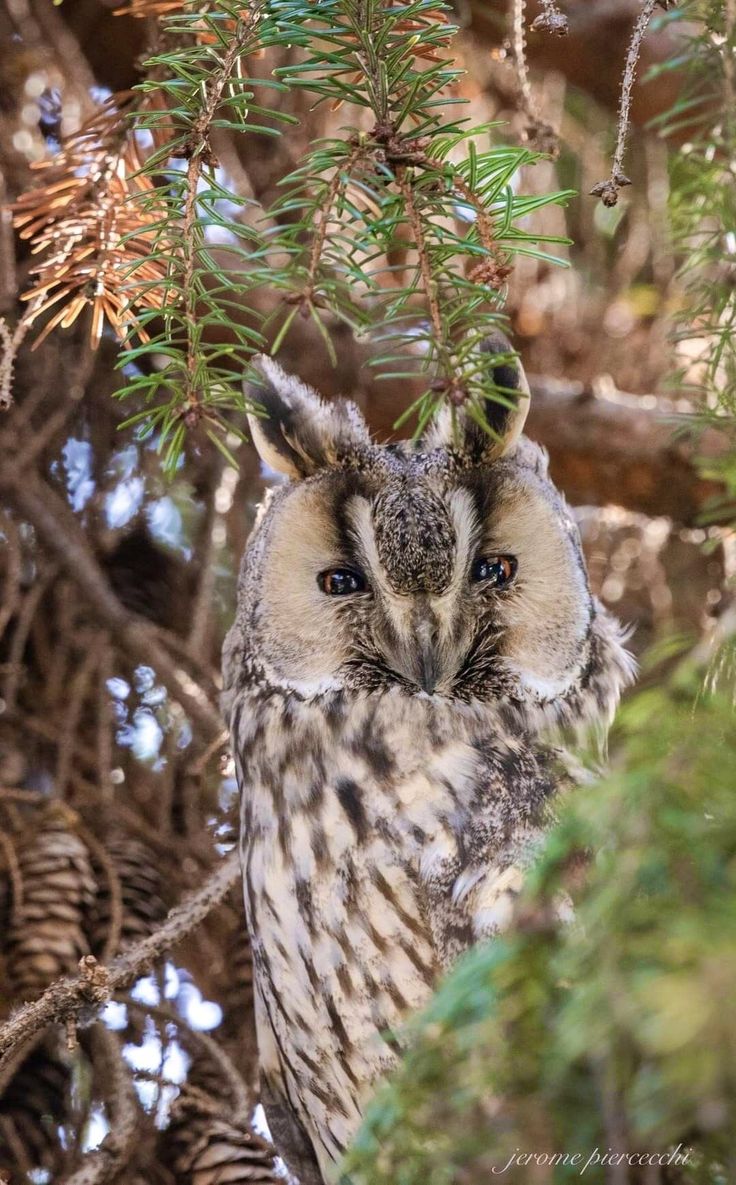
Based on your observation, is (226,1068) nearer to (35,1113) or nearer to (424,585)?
(35,1113)

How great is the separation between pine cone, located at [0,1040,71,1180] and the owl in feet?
1.09

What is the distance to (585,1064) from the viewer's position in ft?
2.50

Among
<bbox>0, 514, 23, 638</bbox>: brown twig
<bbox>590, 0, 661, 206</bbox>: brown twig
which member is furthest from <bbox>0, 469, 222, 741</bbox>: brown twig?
<bbox>590, 0, 661, 206</bbox>: brown twig

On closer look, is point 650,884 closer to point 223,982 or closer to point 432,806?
point 432,806

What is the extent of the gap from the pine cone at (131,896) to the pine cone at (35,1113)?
19 cm

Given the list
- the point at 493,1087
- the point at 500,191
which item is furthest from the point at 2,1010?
the point at 500,191

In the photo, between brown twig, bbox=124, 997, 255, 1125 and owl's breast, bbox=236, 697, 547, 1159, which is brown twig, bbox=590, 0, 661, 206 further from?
brown twig, bbox=124, 997, 255, 1125

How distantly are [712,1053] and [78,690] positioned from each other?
1.69 metres

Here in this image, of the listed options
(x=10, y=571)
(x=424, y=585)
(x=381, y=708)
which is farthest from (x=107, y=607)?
(x=424, y=585)

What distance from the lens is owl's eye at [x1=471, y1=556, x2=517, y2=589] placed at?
1.71 meters

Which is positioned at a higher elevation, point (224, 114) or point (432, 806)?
point (224, 114)

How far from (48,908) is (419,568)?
81 centimetres

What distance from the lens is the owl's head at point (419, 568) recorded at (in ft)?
5.43

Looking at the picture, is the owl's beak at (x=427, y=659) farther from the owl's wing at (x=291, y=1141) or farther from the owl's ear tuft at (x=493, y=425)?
the owl's wing at (x=291, y=1141)
